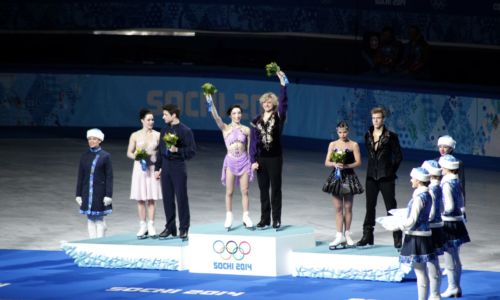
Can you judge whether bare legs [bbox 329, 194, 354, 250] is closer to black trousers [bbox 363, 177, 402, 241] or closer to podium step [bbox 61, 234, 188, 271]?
black trousers [bbox 363, 177, 402, 241]

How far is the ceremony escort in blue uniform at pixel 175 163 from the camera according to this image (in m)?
19.3

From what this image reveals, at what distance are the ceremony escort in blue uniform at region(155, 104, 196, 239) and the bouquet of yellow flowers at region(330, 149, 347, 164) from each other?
2.01 meters

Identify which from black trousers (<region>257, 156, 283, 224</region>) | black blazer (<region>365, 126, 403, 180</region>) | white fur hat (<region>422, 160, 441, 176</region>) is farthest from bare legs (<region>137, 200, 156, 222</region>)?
white fur hat (<region>422, 160, 441, 176</region>)

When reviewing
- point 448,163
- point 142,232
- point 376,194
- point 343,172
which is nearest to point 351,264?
point 376,194

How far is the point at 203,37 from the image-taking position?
34875 millimetres

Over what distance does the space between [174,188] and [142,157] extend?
62cm

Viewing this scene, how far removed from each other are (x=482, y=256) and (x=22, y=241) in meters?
6.84

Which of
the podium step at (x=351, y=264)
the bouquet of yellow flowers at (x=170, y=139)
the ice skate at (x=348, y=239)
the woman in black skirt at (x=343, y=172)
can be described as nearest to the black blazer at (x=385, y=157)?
the woman in black skirt at (x=343, y=172)

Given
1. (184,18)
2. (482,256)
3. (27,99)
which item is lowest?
(482,256)

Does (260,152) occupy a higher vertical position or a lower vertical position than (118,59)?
lower

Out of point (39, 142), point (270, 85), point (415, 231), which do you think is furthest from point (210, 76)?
point (415, 231)

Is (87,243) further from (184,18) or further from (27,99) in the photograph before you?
(184,18)

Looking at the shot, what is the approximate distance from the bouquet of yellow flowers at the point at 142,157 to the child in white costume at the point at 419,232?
14.3 feet

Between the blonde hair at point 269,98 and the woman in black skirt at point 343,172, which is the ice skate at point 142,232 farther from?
the woman in black skirt at point 343,172
